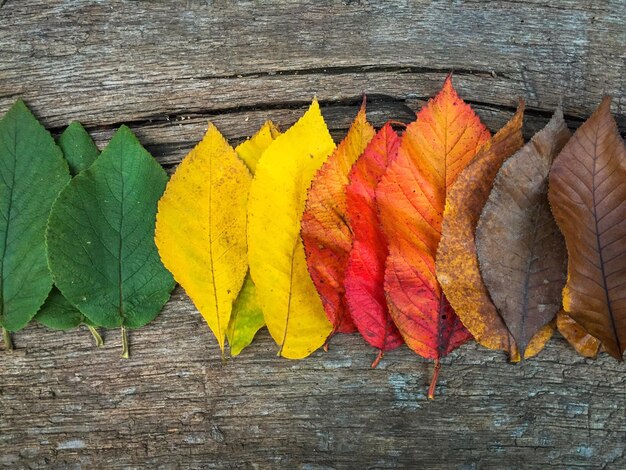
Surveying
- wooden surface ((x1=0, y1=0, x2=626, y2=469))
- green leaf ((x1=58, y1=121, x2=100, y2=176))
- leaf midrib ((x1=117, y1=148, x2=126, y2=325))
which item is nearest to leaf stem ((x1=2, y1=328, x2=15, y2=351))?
wooden surface ((x1=0, y1=0, x2=626, y2=469))

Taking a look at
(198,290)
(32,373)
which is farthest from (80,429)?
(198,290)

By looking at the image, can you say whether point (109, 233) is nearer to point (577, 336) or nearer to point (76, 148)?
point (76, 148)

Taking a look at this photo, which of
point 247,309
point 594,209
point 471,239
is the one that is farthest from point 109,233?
point 594,209

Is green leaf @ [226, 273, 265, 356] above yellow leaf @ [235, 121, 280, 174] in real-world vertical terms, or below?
below

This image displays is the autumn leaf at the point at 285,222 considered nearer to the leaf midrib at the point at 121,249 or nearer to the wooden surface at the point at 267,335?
the wooden surface at the point at 267,335

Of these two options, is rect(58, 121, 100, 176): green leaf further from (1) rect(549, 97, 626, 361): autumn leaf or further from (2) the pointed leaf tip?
(1) rect(549, 97, 626, 361): autumn leaf

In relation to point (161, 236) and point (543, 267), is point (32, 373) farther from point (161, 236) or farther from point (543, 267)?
point (543, 267)

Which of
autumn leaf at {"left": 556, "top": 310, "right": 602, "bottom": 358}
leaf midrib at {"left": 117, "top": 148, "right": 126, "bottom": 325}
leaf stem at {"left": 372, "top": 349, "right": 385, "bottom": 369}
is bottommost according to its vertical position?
leaf stem at {"left": 372, "top": 349, "right": 385, "bottom": 369}
